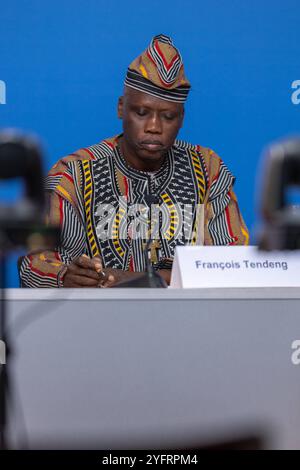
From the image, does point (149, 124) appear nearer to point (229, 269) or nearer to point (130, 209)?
point (130, 209)

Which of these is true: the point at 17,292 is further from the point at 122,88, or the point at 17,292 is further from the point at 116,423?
the point at 122,88

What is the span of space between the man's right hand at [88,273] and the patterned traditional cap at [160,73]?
1.04m

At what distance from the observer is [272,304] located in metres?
2.81

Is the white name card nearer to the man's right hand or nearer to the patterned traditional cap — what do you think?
the man's right hand

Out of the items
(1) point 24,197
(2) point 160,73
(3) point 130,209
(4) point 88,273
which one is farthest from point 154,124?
(1) point 24,197

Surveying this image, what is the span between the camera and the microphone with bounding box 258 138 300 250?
1.43m

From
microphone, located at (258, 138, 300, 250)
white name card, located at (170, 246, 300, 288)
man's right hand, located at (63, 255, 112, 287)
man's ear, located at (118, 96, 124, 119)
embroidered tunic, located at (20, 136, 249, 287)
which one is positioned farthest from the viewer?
man's ear, located at (118, 96, 124, 119)

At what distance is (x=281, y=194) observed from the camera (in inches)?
56.9

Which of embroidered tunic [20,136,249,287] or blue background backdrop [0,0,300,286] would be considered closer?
embroidered tunic [20,136,249,287]

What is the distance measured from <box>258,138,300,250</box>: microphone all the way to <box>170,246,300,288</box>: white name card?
60.1 inches

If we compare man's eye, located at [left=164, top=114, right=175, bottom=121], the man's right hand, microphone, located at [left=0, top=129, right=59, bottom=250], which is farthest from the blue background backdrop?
microphone, located at [left=0, top=129, right=59, bottom=250]

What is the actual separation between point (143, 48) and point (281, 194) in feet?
10.6

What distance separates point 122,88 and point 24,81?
49 centimetres

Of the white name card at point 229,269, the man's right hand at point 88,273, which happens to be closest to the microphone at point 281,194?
the white name card at point 229,269
